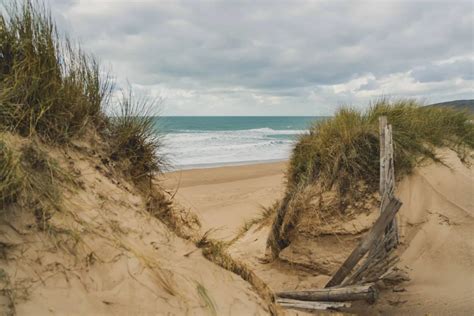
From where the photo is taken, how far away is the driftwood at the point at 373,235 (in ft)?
14.7

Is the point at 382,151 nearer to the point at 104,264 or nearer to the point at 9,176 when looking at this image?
the point at 104,264

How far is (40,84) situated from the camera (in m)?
3.48

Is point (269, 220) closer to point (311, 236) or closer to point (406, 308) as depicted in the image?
point (311, 236)

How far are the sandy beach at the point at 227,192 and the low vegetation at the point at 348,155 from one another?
150cm

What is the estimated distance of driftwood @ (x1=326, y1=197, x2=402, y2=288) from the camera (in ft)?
14.7

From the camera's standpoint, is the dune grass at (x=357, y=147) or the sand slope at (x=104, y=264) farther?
the dune grass at (x=357, y=147)

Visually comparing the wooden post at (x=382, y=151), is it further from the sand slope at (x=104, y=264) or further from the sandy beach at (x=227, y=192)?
the sandy beach at (x=227, y=192)

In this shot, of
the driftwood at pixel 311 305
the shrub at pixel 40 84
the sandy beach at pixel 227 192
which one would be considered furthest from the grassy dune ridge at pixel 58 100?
the sandy beach at pixel 227 192

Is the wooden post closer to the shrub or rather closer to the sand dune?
the sand dune

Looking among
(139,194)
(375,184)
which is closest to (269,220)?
(375,184)

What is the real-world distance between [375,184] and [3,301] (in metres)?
4.81

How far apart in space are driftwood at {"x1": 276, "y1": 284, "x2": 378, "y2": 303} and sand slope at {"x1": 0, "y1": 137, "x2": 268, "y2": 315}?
1.50 meters

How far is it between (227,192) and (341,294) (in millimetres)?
9321

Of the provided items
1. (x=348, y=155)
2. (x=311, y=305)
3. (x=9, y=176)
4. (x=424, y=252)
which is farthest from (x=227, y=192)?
(x=9, y=176)
